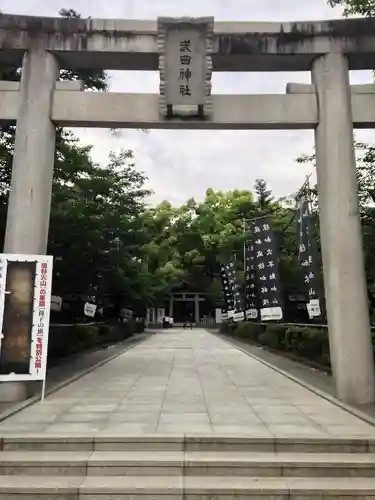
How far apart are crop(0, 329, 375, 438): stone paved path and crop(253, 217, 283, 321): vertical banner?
4.41m

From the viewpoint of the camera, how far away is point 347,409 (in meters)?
7.27

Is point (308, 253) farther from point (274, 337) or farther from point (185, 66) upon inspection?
point (274, 337)

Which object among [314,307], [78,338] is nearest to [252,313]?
[78,338]

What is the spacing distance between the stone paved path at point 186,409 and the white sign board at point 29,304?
0.75 m

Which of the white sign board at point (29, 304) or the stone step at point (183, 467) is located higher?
the white sign board at point (29, 304)

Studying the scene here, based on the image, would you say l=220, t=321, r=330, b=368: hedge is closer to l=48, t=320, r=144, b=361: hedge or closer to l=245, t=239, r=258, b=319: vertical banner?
l=245, t=239, r=258, b=319: vertical banner

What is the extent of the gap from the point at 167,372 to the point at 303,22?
853cm

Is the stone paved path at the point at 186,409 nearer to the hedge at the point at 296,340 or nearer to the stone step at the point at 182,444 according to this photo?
the stone step at the point at 182,444

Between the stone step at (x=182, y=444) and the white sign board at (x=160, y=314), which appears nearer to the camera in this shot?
the stone step at (x=182, y=444)

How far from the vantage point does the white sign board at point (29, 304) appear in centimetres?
754

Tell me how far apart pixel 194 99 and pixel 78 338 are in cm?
1239

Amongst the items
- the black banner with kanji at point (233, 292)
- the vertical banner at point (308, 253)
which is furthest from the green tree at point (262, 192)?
the vertical banner at point (308, 253)

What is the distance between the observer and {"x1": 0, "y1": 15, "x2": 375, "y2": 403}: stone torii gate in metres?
8.33

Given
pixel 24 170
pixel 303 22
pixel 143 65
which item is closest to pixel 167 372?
pixel 24 170
